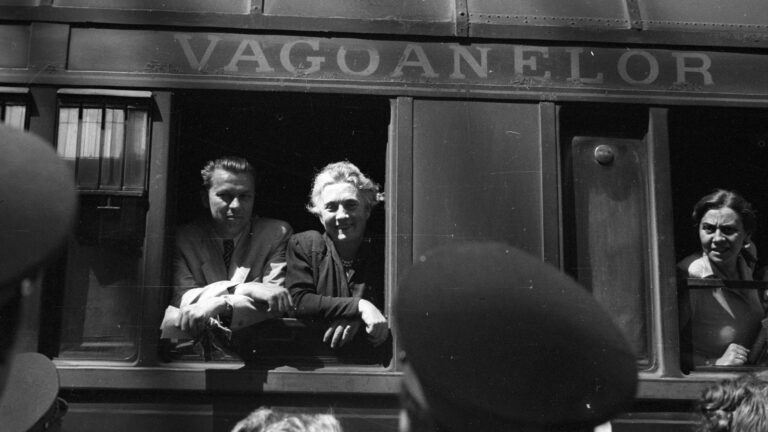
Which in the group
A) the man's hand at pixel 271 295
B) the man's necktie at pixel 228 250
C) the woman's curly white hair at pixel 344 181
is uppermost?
the woman's curly white hair at pixel 344 181

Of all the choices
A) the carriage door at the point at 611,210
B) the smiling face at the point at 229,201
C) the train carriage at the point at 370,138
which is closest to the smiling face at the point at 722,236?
the train carriage at the point at 370,138

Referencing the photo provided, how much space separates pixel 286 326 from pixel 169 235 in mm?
576

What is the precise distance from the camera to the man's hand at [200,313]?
11.4 feet

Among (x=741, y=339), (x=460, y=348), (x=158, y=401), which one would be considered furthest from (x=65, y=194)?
(x=741, y=339)

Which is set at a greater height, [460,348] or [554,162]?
[554,162]

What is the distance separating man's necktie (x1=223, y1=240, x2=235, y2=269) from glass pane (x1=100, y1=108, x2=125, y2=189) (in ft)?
1.53

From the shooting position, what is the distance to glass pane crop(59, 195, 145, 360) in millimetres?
3535

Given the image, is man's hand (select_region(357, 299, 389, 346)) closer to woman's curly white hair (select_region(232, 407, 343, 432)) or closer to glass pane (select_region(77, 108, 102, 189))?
glass pane (select_region(77, 108, 102, 189))

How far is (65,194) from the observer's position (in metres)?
1.07

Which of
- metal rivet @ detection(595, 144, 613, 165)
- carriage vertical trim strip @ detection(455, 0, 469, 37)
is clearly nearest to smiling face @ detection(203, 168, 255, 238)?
carriage vertical trim strip @ detection(455, 0, 469, 37)

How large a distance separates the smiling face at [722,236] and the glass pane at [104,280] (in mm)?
2276

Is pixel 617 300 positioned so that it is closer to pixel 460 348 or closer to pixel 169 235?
pixel 169 235

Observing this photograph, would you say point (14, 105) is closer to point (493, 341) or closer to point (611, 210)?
point (611, 210)

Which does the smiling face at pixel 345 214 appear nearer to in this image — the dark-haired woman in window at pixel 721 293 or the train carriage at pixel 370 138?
the train carriage at pixel 370 138
